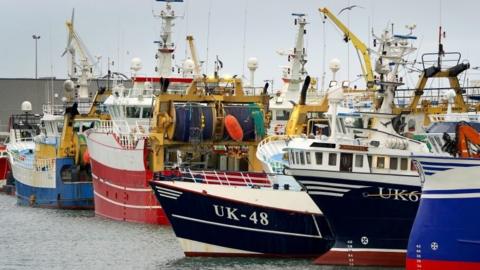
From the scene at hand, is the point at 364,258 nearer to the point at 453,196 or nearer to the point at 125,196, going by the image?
the point at 453,196

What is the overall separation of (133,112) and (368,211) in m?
20.8

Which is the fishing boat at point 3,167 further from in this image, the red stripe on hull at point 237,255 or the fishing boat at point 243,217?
the red stripe on hull at point 237,255

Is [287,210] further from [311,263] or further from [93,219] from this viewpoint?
[93,219]

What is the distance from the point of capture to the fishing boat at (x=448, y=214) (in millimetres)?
30812

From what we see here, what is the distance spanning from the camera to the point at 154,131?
166ft

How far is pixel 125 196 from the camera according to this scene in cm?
5422

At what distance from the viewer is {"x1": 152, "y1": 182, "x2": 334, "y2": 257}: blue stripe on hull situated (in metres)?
39.9

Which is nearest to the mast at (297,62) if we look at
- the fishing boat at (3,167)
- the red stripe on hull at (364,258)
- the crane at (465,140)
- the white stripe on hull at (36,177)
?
the white stripe on hull at (36,177)

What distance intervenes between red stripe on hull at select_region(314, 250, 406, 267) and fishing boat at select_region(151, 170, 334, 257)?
940 millimetres

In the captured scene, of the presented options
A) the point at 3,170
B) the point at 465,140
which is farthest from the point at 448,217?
the point at 3,170

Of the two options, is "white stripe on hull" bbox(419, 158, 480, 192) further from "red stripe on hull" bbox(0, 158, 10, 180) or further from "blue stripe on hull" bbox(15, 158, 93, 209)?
"red stripe on hull" bbox(0, 158, 10, 180)

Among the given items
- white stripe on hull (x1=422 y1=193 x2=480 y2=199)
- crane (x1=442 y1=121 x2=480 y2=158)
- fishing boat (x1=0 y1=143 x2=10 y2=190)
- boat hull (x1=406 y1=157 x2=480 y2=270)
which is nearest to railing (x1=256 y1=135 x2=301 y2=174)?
crane (x1=442 y1=121 x2=480 y2=158)

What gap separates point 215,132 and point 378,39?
11.8 m

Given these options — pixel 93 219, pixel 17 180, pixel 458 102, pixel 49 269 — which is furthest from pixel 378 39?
pixel 17 180
